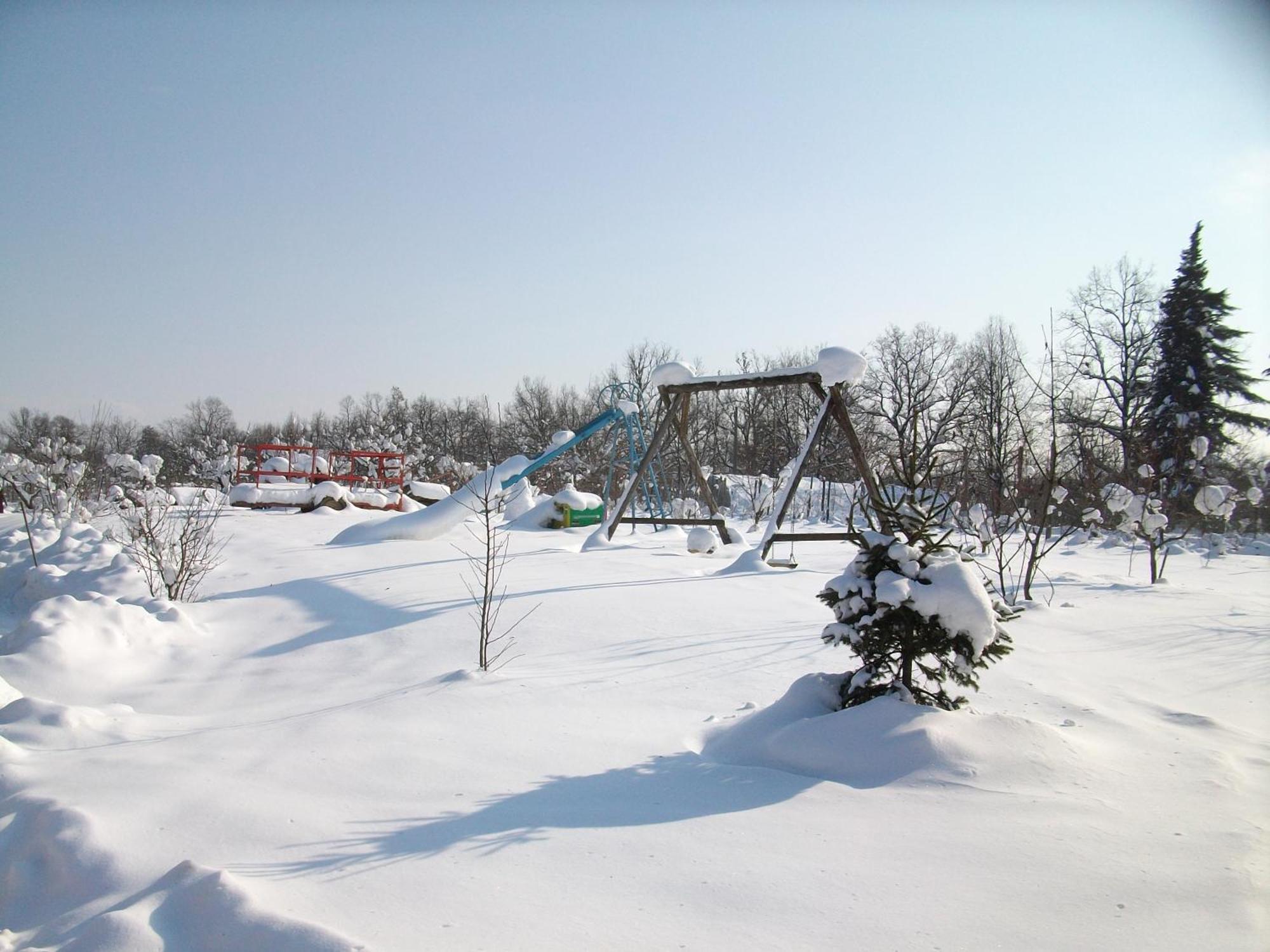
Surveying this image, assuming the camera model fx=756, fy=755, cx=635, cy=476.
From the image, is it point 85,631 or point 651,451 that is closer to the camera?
point 85,631

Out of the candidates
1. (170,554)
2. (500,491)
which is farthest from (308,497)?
(170,554)

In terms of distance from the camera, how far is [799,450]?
11734 millimetres

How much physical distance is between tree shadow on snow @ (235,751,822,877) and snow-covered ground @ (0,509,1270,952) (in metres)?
0.02

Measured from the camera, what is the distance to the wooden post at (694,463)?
12086mm

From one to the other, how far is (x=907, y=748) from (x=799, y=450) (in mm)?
8655

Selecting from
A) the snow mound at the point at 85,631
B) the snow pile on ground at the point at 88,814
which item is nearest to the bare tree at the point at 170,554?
the snow pile on ground at the point at 88,814

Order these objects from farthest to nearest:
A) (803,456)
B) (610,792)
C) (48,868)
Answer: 1. (803,456)
2. (610,792)
3. (48,868)

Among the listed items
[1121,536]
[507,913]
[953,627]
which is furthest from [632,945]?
[1121,536]

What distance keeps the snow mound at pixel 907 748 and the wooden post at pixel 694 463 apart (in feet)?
27.4

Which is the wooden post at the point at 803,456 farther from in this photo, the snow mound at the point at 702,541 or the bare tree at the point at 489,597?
the bare tree at the point at 489,597

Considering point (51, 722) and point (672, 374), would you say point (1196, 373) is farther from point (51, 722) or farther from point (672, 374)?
point (51, 722)

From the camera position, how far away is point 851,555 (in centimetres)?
1201

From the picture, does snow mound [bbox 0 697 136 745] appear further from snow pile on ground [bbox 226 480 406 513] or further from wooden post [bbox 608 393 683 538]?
snow pile on ground [bbox 226 480 406 513]

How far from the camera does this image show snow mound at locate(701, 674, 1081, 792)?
3.24 meters
